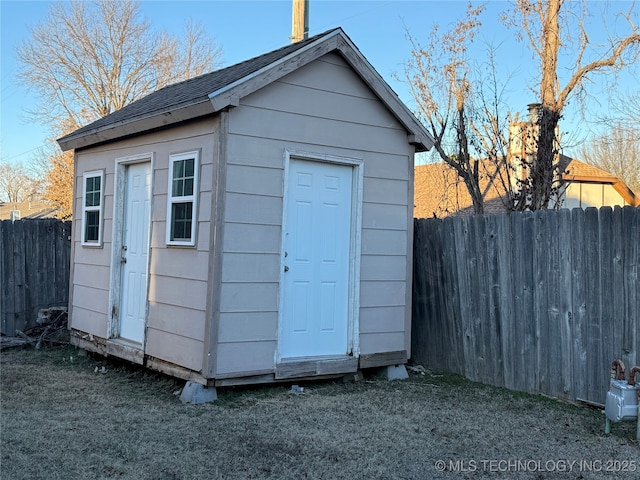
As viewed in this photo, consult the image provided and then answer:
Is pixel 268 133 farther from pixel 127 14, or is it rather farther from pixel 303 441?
pixel 127 14

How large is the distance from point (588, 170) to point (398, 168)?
17637mm

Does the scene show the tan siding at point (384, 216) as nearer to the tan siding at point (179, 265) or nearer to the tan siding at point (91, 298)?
the tan siding at point (179, 265)

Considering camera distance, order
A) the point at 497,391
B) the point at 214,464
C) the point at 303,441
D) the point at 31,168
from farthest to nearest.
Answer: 1. the point at 31,168
2. the point at 497,391
3. the point at 303,441
4. the point at 214,464

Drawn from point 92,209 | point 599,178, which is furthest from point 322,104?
point 599,178

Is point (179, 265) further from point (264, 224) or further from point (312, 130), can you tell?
point (312, 130)

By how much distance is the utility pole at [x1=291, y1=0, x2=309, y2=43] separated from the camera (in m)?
10.3

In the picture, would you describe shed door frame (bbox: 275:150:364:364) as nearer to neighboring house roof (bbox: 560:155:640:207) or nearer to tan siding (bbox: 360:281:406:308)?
tan siding (bbox: 360:281:406:308)

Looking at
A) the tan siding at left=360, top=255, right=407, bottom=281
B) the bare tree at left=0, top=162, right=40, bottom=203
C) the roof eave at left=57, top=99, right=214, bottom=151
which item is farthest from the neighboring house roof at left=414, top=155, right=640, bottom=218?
the bare tree at left=0, top=162, right=40, bottom=203

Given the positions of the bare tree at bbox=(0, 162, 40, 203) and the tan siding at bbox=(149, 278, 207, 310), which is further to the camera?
the bare tree at bbox=(0, 162, 40, 203)

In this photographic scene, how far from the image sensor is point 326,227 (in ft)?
21.9

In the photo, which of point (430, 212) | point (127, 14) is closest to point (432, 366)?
point (430, 212)

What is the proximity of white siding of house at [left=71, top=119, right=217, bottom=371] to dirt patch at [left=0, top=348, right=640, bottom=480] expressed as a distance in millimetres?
551

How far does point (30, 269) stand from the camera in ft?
32.1

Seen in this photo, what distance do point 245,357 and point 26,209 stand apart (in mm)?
38164
